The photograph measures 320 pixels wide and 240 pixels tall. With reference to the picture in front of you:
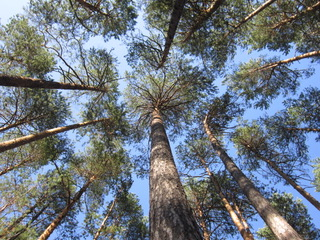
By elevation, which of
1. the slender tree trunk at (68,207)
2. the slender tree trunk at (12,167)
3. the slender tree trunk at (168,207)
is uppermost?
the slender tree trunk at (12,167)

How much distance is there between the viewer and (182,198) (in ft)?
9.47

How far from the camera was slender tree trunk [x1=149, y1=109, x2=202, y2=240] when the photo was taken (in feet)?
7.09

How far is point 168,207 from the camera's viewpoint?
8.59 feet

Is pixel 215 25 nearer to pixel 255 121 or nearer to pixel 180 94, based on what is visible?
pixel 180 94

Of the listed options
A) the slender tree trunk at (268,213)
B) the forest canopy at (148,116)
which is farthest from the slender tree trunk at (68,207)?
the slender tree trunk at (268,213)

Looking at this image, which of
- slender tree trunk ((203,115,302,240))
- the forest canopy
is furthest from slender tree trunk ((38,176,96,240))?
slender tree trunk ((203,115,302,240))

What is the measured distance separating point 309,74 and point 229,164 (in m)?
8.31

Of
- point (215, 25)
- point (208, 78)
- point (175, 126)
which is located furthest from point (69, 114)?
point (215, 25)

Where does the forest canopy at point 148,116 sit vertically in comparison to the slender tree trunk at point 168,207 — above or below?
above

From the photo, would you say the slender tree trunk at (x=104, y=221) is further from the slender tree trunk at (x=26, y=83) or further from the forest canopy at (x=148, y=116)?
the slender tree trunk at (x=26, y=83)

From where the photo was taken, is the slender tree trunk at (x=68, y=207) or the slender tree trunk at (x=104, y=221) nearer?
the slender tree trunk at (x=68, y=207)

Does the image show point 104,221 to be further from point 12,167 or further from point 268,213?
point 268,213

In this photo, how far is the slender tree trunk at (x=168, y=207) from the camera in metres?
2.16

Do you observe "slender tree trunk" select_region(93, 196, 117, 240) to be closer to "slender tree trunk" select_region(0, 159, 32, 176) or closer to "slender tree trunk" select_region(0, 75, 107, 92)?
"slender tree trunk" select_region(0, 159, 32, 176)
